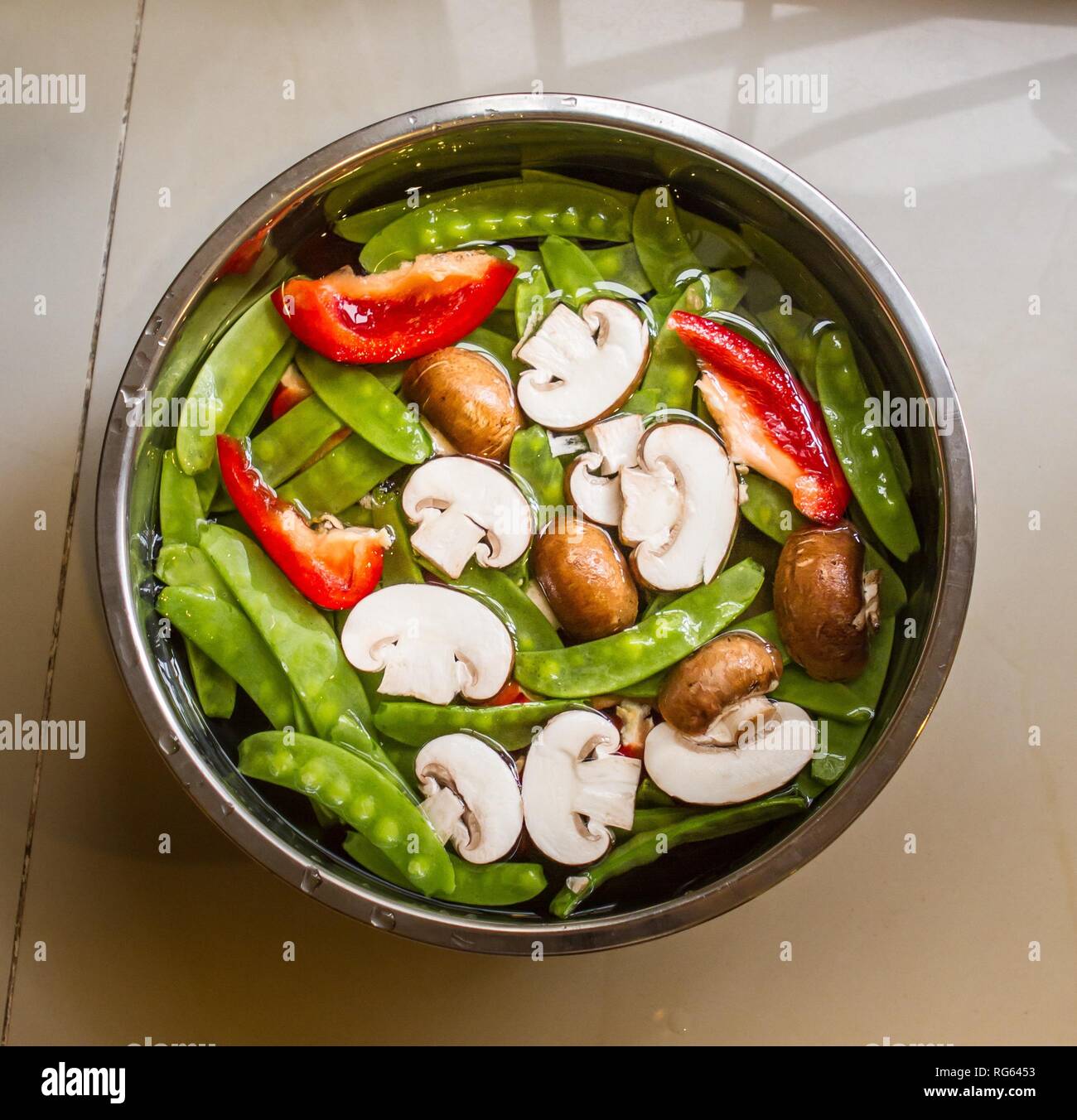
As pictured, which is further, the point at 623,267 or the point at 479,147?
the point at 623,267

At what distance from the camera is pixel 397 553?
1.35 m

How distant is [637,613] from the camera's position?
1342 mm

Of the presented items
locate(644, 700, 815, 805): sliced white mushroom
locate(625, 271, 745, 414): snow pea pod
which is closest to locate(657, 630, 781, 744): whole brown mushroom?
locate(644, 700, 815, 805): sliced white mushroom

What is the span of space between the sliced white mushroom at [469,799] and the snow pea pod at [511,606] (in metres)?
0.17

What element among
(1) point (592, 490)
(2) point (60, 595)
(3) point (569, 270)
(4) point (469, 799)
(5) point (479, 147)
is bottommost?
(4) point (469, 799)

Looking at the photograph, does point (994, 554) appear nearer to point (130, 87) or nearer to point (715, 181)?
point (715, 181)

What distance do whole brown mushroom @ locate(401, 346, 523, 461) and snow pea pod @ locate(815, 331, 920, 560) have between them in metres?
0.47

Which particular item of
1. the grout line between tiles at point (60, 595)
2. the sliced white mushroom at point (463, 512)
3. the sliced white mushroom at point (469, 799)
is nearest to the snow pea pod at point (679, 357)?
the sliced white mushroom at point (463, 512)

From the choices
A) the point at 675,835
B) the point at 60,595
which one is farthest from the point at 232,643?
the point at 675,835

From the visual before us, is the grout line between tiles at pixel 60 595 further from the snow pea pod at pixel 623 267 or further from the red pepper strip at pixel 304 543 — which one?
the snow pea pod at pixel 623 267

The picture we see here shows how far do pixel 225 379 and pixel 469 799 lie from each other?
700 mm

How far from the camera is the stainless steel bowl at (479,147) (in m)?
1.10

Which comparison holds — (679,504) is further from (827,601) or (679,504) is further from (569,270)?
(569,270)
